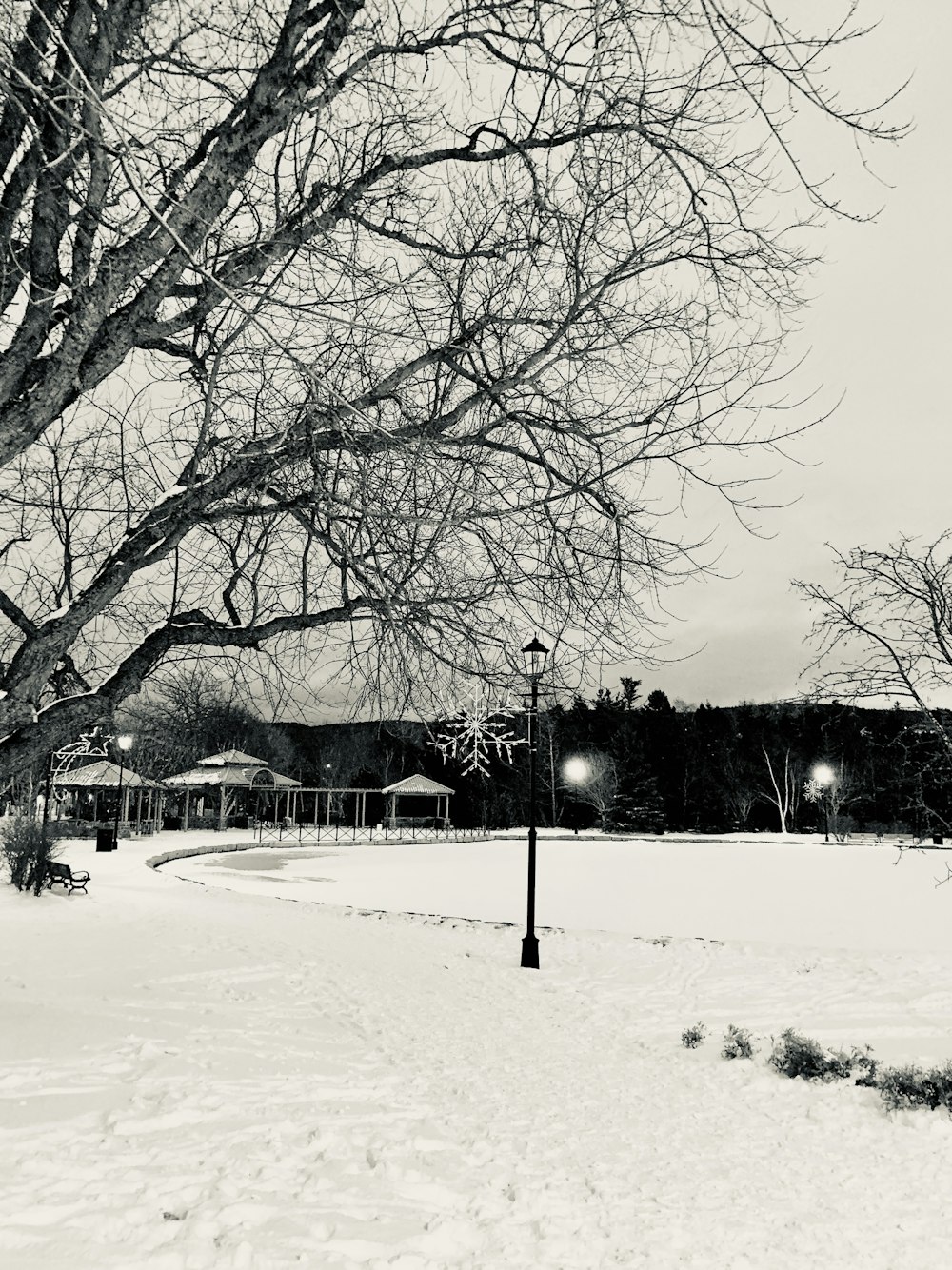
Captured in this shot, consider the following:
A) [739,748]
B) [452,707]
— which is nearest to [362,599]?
[452,707]

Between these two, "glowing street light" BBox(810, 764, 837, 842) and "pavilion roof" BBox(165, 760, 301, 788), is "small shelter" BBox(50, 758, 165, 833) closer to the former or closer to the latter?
"pavilion roof" BBox(165, 760, 301, 788)

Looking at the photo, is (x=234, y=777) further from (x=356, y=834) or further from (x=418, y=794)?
(x=418, y=794)

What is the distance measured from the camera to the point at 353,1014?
8.41m

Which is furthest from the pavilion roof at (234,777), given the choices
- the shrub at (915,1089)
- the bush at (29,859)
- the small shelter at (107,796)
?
the shrub at (915,1089)

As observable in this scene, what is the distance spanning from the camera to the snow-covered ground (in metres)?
4.16

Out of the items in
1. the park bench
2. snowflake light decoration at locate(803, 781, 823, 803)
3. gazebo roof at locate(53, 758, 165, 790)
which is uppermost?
gazebo roof at locate(53, 758, 165, 790)

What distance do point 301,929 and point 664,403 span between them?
433 inches

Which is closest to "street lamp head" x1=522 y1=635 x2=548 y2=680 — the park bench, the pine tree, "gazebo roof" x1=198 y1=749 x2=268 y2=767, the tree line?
the park bench

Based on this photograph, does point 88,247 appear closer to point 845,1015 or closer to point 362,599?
point 362,599

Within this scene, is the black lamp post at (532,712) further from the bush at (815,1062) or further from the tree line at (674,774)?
the tree line at (674,774)

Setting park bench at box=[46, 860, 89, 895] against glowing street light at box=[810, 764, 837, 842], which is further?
glowing street light at box=[810, 764, 837, 842]

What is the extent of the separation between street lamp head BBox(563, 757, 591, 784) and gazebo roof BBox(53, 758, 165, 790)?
97.6 feet

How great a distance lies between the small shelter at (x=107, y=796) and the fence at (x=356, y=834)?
555 cm

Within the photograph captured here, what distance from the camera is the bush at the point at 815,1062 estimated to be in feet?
25.3
